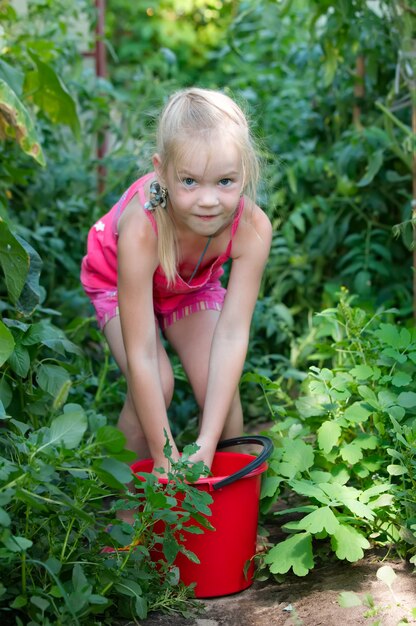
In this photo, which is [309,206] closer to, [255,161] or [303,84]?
[303,84]

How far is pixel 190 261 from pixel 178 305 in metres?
0.20

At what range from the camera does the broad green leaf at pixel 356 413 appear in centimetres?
233

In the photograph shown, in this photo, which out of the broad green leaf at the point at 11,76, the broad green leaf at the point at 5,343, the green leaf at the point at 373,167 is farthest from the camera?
the green leaf at the point at 373,167

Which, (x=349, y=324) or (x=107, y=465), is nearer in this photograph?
(x=107, y=465)

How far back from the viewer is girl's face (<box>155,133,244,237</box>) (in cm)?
224

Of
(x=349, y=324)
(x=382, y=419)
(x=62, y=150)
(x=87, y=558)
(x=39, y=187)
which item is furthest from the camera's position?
(x=62, y=150)

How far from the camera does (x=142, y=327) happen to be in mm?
2375

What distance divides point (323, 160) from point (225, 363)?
1819 millimetres

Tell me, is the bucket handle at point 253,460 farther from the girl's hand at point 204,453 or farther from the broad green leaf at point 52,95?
the broad green leaf at point 52,95

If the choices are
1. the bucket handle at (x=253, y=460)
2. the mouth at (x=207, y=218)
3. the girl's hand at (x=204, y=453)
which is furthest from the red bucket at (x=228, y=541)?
the mouth at (x=207, y=218)

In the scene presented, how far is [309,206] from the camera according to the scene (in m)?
4.05

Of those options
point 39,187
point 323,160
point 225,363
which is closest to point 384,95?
point 323,160

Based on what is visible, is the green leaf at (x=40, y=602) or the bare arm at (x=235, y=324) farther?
the bare arm at (x=235, y=324)

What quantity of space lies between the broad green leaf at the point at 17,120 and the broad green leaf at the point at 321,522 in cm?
131
